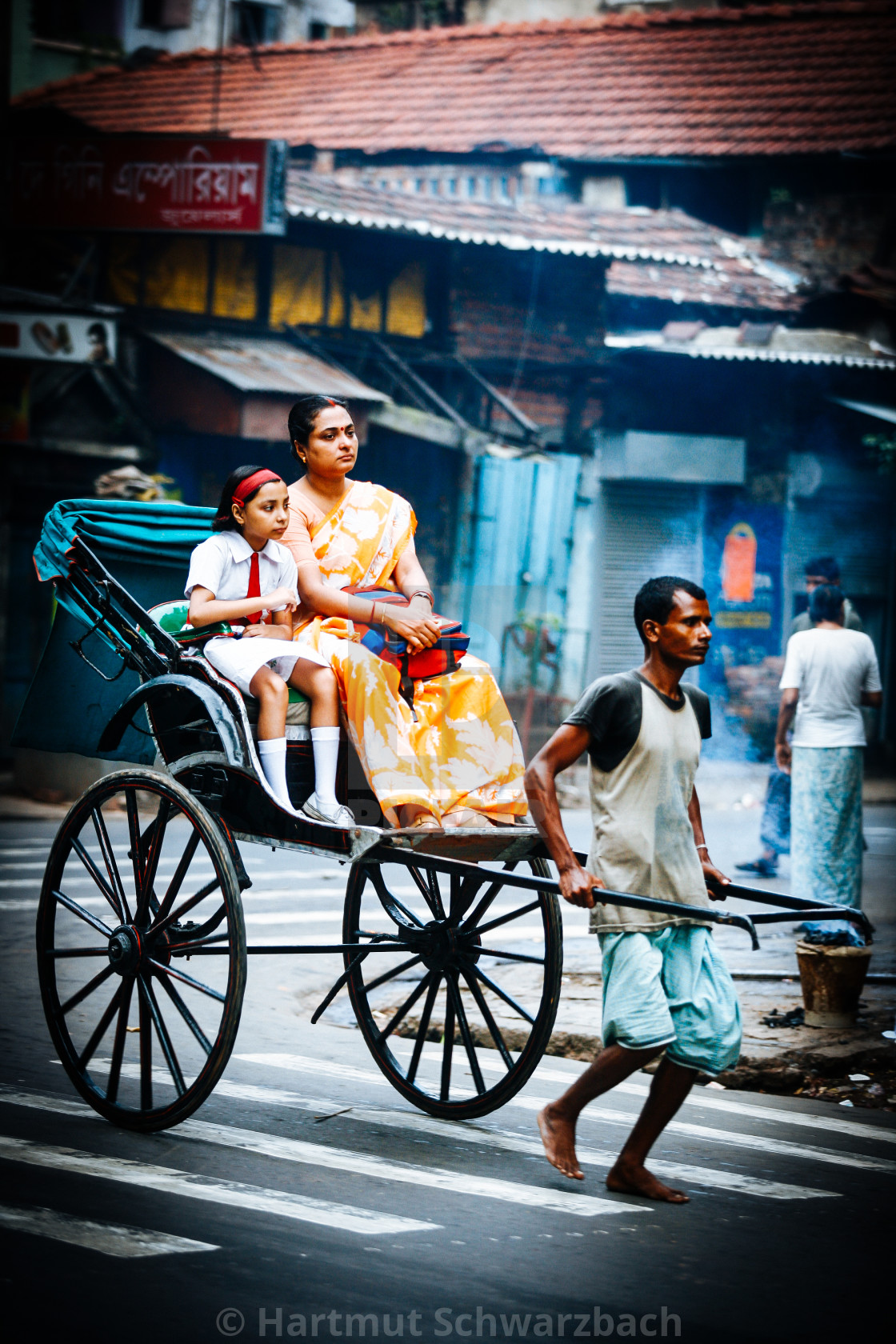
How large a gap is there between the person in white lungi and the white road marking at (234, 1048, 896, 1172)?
1417mm

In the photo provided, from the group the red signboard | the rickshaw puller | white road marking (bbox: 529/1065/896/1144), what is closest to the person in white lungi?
the rickshaw puller

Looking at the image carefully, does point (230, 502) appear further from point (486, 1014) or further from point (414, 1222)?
point (414, 1222)

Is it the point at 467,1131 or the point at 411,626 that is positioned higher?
the point at 411,626

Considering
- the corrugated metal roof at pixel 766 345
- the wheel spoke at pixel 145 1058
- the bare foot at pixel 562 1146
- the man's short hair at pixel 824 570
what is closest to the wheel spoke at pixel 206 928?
the wheel spoke at pixel 145 1058

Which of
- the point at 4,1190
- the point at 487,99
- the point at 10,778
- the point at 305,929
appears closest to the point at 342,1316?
the point at 4,1190

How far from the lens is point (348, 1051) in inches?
263

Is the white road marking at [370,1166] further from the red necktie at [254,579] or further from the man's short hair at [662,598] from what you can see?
the red necktie at [254,579]

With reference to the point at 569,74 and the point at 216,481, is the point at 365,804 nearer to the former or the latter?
the point at 216,481

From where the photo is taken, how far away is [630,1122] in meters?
5.68

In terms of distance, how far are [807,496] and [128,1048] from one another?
14.1m

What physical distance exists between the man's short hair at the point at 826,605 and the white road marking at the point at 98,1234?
19.7 feet

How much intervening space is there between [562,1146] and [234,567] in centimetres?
219

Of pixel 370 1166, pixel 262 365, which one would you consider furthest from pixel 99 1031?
pixel 262 365

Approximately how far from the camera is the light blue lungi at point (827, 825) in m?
8.67
